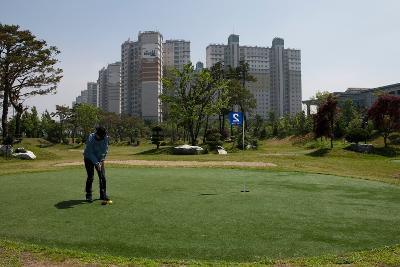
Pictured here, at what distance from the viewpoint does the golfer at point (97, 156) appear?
910cm

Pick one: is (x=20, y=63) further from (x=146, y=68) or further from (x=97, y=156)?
(x=146, y=68)

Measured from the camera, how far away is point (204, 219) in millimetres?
7238

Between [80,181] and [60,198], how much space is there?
337 centimetres

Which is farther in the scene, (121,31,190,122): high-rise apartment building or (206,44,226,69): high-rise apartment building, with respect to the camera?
(121,31,190,122): high-rise apartment building

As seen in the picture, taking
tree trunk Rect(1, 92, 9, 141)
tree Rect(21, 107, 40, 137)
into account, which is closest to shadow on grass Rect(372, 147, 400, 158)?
tree trunk Rect(1, 92, 9, 141)

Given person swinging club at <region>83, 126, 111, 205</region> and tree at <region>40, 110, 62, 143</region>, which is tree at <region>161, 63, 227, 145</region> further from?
tree at <region>40, 110, 62, 143</region>

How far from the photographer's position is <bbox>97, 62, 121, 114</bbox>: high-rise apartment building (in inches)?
5940

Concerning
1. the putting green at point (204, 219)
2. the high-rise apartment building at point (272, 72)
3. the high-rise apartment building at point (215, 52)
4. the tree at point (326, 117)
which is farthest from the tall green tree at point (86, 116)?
the putting green at point (204, 219)

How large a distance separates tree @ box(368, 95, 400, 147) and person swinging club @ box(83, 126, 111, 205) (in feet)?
94.5

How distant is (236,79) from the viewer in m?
62.8

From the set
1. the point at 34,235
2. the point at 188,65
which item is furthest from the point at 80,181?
the point at 188,65

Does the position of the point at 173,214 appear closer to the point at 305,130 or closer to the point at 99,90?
the point at 305,130

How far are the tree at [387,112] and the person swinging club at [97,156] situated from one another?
28.8m

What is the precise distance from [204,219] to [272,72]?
415ft
